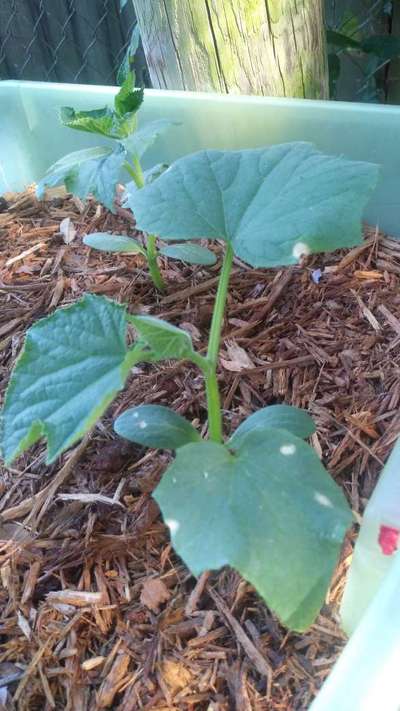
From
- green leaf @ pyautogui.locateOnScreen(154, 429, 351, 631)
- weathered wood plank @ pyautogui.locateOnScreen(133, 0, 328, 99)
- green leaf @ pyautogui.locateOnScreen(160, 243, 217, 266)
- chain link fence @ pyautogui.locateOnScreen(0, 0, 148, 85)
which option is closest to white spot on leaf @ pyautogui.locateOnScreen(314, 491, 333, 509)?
green leaf @ pyautogui.locateOnScreen(154, 429, 351, 631)

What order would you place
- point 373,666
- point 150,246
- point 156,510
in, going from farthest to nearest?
point 150,246 → point 156,510 → point 373,666

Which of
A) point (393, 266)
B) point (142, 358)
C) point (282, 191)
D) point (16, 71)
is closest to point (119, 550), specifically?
point (142, 358)

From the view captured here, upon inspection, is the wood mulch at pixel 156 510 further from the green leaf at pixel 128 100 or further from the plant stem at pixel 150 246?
the green leaf at pixel 128 100

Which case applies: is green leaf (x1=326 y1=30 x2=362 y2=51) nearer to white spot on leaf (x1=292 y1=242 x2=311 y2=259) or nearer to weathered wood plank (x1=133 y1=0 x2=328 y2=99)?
weathered wood plank (x1=133 y1=0 x2=328 y2=99)

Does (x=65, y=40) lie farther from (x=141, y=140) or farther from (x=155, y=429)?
(x=155, y=429)

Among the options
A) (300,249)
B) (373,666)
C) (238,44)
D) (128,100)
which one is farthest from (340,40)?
(373,666)

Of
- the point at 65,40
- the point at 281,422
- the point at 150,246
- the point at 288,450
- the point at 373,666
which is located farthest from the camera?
the point at 65,40

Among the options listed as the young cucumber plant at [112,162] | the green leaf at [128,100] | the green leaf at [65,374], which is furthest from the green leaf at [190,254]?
the green leaf at [65,374]

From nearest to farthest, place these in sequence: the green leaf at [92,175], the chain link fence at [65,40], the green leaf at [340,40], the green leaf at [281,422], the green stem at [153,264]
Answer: the green leaf at [281,422], the green leaf at [92,175], the green stem at [153,264], the green leaf at [340,40], the chain link fence at [65,40]
